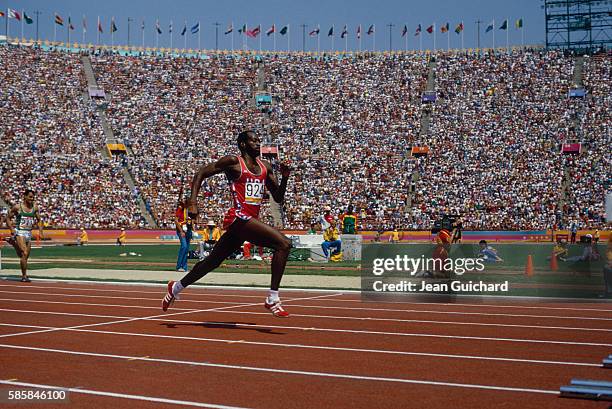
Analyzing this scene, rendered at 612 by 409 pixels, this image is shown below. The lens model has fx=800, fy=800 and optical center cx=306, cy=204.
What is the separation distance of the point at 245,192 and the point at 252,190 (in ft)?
0.30

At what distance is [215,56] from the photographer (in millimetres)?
71375

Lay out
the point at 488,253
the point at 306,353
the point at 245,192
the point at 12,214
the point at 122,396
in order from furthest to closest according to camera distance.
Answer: the point at 488,253
the point at 12,214
the point at 245,192
the point at 306,353
the point at 122,396

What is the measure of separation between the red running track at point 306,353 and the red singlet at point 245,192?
A: 1.40 meters

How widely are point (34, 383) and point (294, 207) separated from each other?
149 ft

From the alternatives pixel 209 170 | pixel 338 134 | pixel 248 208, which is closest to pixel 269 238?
pixel 248 208

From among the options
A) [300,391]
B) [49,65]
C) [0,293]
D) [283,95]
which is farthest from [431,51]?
[300,391]

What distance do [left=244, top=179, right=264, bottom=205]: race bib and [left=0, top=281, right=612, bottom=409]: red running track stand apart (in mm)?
1562

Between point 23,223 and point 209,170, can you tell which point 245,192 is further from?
point 23,223

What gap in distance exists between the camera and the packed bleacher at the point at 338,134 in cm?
5072

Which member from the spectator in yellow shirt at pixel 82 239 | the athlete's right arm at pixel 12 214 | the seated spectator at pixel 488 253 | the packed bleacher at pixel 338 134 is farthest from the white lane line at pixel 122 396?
the packed bleacher at pixel 338 134

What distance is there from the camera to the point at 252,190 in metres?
9.84

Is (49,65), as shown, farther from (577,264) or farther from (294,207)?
(577,264)

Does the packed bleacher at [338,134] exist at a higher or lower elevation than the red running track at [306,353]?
higher

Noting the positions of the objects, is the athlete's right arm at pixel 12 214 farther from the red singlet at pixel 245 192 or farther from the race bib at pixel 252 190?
the race bib at pixel 252 190
